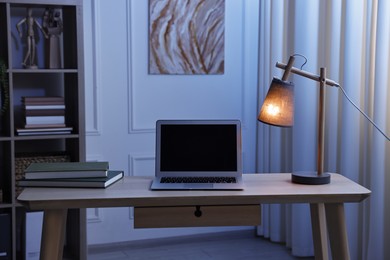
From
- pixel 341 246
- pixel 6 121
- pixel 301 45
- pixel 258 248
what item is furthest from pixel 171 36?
pixel 341 246

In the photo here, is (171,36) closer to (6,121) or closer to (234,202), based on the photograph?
(6,121)

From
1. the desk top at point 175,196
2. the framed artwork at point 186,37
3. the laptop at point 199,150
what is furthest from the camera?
the framed artwork at point 186,37

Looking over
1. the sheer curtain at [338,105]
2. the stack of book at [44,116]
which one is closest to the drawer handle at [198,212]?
the sheer curtain at [338,105]

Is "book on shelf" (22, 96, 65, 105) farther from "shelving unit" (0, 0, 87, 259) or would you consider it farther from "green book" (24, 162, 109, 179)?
"green book" (24, 162, 109, 179)

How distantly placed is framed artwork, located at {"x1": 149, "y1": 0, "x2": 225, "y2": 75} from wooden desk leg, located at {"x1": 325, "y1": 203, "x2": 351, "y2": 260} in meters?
1.93

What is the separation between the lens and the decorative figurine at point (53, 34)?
139 inches

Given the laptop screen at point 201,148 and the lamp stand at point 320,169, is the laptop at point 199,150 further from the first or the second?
the lamp stand at point 320,169

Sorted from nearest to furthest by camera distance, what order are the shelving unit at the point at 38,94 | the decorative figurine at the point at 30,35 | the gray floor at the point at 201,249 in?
the shelving unit at the point at 38,94
the decorative figurine at the point at 30,35
the gray floor at the point at 201,249

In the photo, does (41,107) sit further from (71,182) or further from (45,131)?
(71,182)

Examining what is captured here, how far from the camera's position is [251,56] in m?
4.34

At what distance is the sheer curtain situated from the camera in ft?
10.7

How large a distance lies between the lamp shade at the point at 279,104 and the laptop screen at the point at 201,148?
0.18 m

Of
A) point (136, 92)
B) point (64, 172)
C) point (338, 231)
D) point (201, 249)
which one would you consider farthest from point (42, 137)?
point (338, 231)

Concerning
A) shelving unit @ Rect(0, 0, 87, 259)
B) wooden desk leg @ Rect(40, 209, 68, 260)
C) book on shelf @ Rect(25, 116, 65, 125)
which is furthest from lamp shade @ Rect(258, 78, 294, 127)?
book on shelf @ Rect(25, 116, 65, 125)
